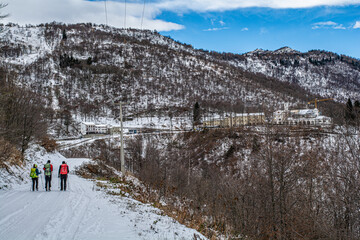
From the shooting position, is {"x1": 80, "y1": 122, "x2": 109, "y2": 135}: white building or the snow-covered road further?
{"x1": 80, "y1": 122, "x2": 109, "y2": 135}: white building

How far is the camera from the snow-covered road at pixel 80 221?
227 inches

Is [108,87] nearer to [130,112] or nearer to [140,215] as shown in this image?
[130,112]

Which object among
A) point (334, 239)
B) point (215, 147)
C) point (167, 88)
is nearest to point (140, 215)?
point (334, 239)

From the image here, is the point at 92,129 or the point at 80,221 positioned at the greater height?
the point at 80,221

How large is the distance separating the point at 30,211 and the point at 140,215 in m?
Answer: 3.53

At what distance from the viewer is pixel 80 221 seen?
6.73 metres

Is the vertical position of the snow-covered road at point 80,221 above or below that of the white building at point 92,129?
above

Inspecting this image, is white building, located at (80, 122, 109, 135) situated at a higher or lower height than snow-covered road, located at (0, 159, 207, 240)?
lower

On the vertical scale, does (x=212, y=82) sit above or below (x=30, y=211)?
above

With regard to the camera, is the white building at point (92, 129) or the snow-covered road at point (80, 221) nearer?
the snow-covered road at point (80, 221)

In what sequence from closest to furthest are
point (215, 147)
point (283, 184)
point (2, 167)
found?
point (283, 184) → point (2, 167) → point (215, 147)

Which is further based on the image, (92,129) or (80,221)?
(92,129)

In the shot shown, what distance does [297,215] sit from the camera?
37.0ft

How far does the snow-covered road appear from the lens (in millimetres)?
5773
